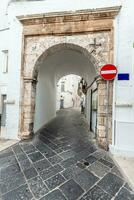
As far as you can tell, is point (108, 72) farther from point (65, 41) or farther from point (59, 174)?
point (59, 174)

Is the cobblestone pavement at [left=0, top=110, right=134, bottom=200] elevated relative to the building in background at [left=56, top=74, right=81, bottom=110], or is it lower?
lower

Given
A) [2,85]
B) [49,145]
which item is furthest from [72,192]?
[2,85]

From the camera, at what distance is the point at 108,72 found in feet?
13.0

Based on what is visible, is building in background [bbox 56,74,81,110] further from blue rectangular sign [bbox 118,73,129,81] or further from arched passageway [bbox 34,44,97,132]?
blue rectangular sign [bbox 118,73,129,81]

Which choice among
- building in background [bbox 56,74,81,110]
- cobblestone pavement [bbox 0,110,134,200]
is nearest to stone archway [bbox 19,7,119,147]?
cobblestone pavement [bbox 0,110,134,200]

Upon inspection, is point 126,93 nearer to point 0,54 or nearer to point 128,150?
point 128,150

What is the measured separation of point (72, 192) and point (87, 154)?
152cm

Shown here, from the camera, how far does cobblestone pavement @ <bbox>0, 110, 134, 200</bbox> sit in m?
2.25

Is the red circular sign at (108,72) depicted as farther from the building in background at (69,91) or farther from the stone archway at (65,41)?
the building in background at (69,91)

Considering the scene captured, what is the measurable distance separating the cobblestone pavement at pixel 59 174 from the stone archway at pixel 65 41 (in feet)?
2.94

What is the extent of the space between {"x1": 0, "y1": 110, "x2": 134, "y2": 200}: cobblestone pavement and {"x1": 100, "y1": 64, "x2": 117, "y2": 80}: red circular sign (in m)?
1.95

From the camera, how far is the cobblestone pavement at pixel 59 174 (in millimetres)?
2248

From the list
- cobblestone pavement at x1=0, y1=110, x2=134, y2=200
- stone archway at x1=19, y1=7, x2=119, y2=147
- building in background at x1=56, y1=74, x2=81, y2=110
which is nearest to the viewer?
cobblestone pavement at x1=0, y1=110, x2=134, y2=200

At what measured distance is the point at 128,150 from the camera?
384cm
